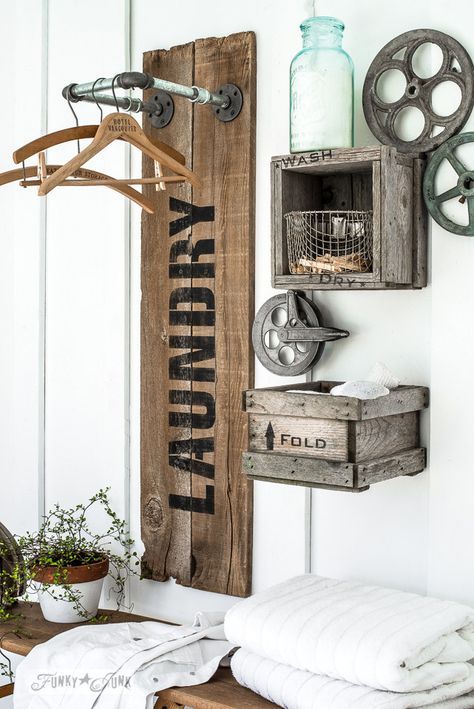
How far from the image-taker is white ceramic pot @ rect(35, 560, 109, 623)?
2545 mm

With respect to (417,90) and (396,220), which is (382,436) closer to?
(396,220)

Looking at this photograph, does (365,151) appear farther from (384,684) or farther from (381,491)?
(384,684)

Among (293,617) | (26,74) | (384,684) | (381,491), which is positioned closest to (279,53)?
(26,74)

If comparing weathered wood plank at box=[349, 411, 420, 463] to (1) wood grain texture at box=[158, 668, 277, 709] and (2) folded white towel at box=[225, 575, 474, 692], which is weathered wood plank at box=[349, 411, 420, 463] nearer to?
(2) folded white towel at box=[225, 575, 474, 692]

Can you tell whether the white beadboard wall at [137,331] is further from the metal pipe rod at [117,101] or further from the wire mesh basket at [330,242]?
the metal pipe rod at [117,101]

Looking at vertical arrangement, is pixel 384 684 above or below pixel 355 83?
below

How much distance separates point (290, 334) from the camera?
2.34 metres

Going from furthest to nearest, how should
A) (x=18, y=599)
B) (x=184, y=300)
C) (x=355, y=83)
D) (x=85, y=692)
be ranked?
(x=18, y=599)
(x=184, y=300)
(x=355, y=83)
(x=85, y=692)

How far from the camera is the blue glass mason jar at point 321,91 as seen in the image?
211 cm

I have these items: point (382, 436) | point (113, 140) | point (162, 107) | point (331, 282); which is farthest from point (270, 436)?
point (162, 107)

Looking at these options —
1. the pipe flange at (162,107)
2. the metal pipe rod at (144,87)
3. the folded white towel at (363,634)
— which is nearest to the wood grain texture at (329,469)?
the folded white towel at (363,634)

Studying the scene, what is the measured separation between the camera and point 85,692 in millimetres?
2121

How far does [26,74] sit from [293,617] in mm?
1807

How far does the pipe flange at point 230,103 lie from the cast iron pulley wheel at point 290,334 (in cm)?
48
